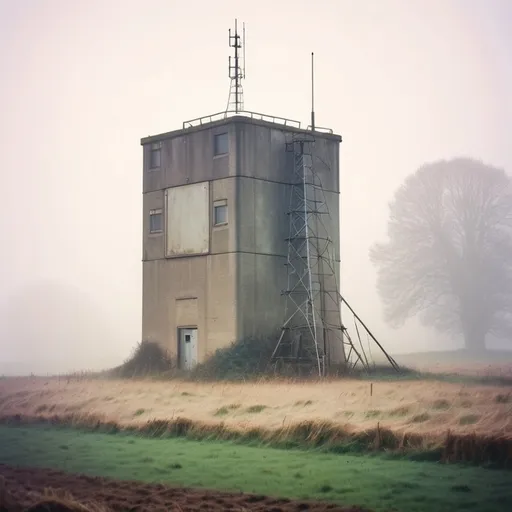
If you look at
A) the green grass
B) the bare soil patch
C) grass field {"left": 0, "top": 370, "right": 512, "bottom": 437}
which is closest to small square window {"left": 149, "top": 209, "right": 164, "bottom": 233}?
grass field {"left": 0, "top": 370, "right": 512, "bottom": 437}

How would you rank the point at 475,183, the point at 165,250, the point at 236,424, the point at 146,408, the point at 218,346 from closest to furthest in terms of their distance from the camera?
the point at 236,424
the point at 146,408
the point at 218,346
the point at 165,250
the point at 475,183

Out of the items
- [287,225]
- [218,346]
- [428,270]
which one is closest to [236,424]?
[218,346]

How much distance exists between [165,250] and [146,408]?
1296 centimetres

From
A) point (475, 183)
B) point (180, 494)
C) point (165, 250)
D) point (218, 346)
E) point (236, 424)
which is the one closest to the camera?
point (180, 494)

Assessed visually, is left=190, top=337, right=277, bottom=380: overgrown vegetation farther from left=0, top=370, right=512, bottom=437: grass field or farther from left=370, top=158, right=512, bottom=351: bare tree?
left=370, top=158, right=512, bottom=351: bare tree

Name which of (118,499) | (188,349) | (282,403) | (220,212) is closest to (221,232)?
(220,212)

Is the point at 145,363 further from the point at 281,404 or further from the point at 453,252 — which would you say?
the point at 453,252

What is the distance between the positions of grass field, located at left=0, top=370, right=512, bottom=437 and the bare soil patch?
185 inches

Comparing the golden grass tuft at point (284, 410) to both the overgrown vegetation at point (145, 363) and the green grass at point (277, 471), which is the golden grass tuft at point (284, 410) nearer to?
the green grass at point (277, 471)

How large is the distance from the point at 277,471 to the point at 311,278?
19.6 meters

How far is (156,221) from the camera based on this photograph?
37.6 metres

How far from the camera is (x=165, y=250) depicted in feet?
120

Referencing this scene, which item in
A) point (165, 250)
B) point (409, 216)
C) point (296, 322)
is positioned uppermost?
point (409, 216)

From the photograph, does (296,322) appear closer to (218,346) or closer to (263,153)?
(218,346)
